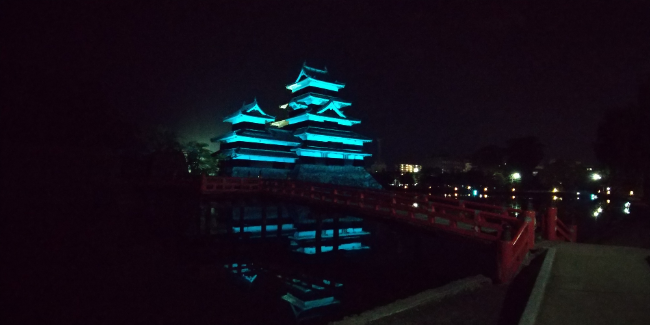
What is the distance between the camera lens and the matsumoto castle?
3769cm

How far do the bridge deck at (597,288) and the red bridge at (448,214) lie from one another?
92 centimetres

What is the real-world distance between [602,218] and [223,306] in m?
28.6

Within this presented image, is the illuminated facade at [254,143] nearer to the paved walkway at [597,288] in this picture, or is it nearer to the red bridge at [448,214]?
the red bridge at [448,214]

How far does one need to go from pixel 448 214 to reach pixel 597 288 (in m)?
5.59

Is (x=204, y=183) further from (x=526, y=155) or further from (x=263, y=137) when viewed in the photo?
(x=526, y=155)

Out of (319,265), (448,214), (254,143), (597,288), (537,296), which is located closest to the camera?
(537,296)

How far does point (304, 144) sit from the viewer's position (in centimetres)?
3878

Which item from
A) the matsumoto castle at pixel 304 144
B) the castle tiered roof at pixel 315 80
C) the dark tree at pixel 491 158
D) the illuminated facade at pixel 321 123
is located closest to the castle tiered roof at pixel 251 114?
the matsumoto castle at pixel 304 144

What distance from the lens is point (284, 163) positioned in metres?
39.3

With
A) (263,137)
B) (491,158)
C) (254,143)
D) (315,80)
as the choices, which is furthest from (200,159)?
(491,158)

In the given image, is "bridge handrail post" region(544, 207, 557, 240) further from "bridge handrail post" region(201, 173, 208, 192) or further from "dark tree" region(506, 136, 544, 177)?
"dark tree" region(506, 136, 544, 177)

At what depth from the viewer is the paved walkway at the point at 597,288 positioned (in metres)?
6.14

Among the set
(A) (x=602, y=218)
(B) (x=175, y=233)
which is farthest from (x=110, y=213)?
(A) (x=602, y=218)

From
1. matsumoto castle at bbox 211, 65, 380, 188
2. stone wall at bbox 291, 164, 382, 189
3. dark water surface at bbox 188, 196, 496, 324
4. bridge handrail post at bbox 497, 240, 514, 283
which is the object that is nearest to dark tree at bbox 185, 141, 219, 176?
matsumoto castle at bbox 211, 65, 380, 188
